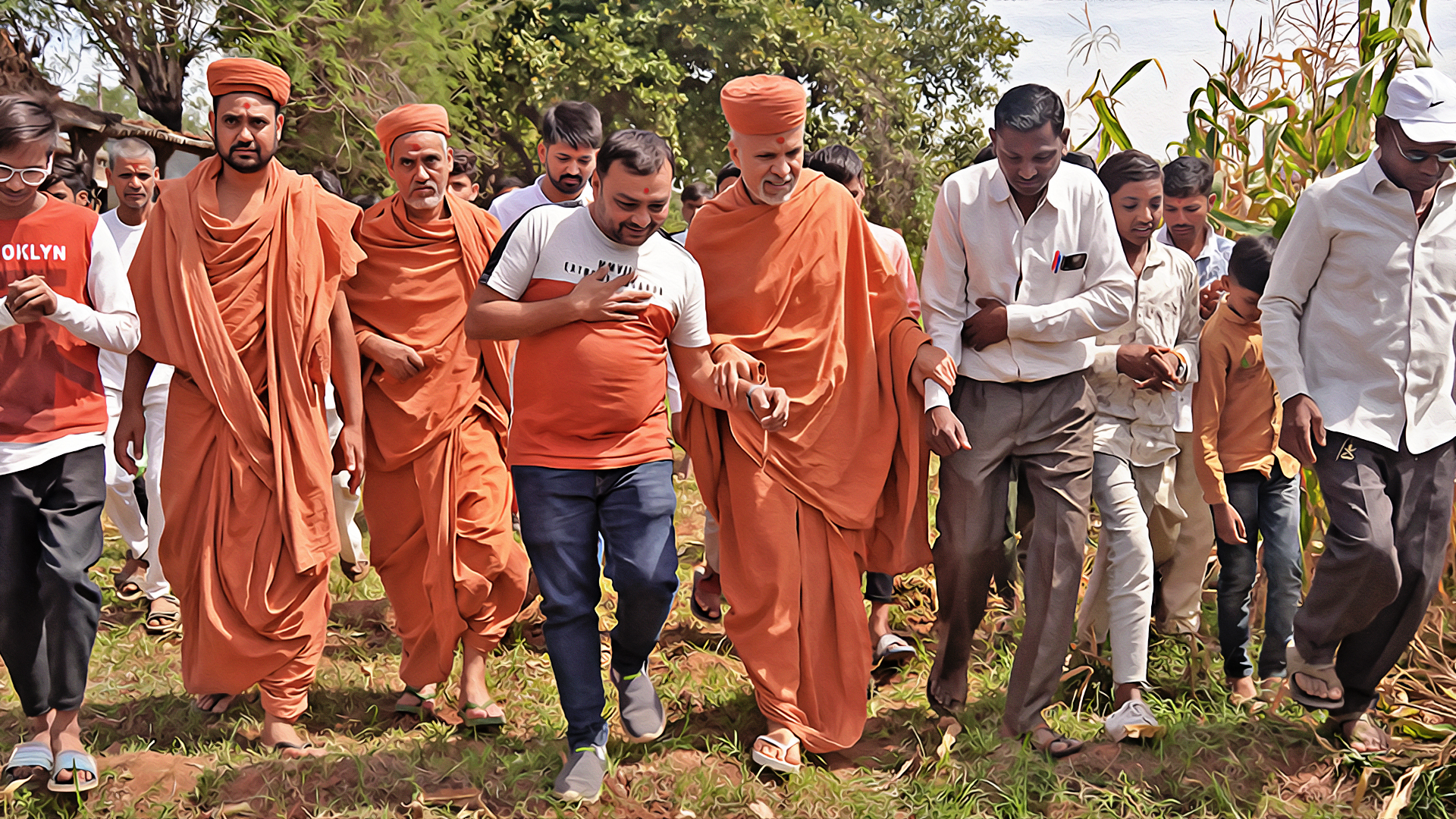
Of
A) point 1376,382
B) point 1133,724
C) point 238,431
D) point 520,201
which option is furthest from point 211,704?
point 1376,382

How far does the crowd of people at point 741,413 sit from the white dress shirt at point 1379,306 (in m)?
0.01

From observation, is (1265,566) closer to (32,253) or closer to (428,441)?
(428,441)

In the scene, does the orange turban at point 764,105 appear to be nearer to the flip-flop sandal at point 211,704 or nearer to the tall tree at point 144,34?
the flip-flop sandal at point 211,704

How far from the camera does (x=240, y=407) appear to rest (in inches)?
159

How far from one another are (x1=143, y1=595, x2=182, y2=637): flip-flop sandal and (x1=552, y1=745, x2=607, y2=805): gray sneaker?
2513 millimetres

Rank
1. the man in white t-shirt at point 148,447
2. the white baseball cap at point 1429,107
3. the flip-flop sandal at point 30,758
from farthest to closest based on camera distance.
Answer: the man in white t-shirt at point 148,447 < the flip-flop sandal at point 30,758 < the white baseball cap at point 1429,107

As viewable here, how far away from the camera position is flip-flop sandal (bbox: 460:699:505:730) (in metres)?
4.23

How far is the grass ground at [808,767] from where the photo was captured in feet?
11.9

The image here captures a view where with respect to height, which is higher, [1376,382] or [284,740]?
[1376,382]

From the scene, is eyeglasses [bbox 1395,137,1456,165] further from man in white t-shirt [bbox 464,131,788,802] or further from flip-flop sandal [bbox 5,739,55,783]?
flip-flop sandal [bbox 5,739,55,783]

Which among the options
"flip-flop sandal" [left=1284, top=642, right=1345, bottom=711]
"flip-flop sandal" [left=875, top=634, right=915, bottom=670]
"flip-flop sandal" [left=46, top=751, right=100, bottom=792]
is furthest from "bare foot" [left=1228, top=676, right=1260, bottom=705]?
"flip-flop sandal" [left=46, top=751, right=100, bottom=792]

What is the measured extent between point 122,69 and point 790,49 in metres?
7.95

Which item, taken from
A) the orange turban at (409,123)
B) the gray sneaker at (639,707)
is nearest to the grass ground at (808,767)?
the gray sneaker at (639,707)

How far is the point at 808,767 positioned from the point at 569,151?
2820mm
